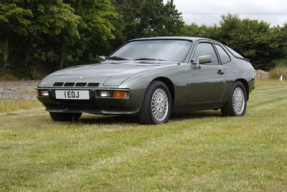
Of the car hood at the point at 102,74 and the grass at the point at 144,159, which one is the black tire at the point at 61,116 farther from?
the grass at the point at 144,159

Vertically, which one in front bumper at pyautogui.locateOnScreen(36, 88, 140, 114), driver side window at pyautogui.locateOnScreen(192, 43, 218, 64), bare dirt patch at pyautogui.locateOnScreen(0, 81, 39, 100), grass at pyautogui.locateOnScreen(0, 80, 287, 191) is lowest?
bare dirt patch at pyautogui.locateOnScreen(0, 81, 39, 100)

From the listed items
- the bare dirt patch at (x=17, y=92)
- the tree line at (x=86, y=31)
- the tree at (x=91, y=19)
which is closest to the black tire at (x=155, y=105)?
the bare dirt patch at (x=17, y=92)

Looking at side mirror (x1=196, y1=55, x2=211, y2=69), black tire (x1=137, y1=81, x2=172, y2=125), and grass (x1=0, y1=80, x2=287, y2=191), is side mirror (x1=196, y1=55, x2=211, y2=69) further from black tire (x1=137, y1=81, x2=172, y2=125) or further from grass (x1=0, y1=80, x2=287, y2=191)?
grass (x1=0, y1=80, x2=287, y2=191)

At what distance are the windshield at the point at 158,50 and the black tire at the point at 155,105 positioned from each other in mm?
831

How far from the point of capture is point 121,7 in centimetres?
5288

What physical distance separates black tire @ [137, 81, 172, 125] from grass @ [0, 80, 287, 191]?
57cm

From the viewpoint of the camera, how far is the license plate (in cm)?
591

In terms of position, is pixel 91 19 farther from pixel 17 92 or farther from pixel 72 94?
pixel 72 94

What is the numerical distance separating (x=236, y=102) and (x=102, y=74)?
3171 mm

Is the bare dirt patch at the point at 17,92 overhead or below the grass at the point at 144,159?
below

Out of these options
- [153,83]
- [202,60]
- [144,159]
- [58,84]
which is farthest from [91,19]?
[144,159]

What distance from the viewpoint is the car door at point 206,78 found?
277 inches

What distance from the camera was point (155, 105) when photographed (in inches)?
247

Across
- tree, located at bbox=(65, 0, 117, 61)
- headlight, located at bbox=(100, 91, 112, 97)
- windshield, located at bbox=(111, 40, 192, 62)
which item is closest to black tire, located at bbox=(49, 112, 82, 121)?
headlight, located at bbox=(100, 91, 112, 97)
